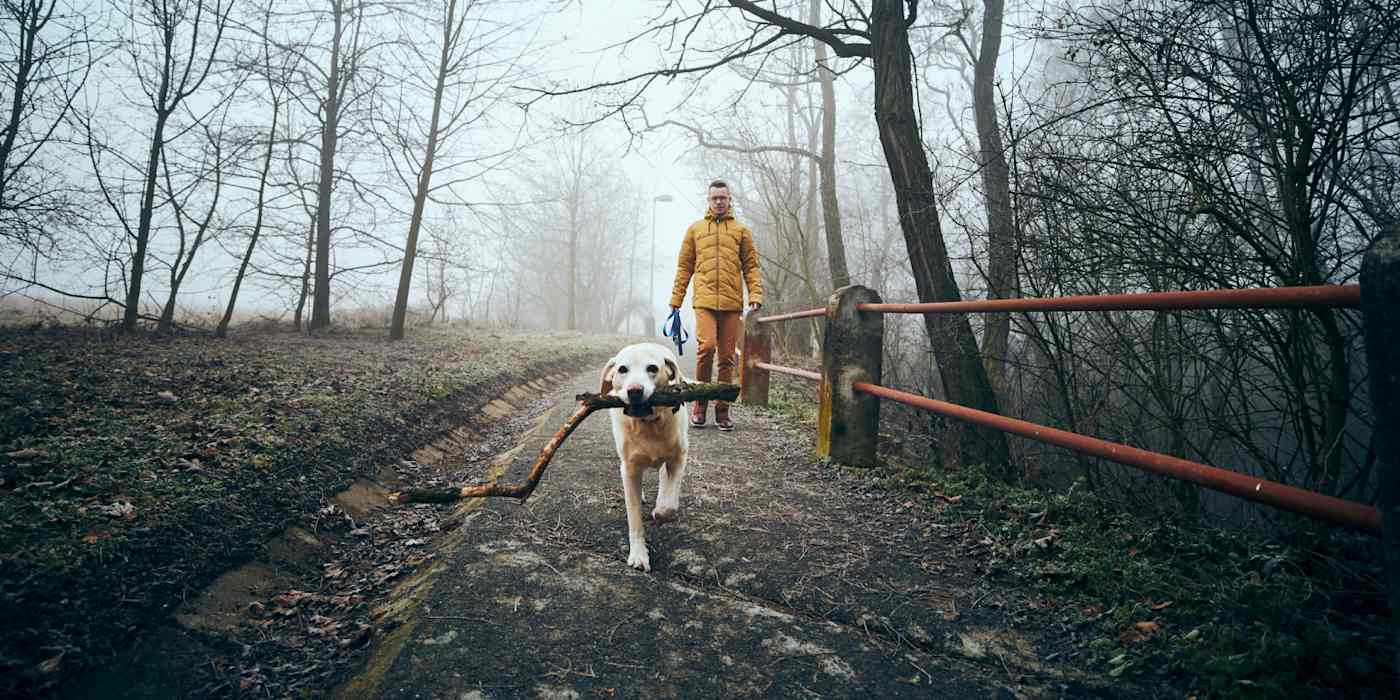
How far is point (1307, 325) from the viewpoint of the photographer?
2.84 meters

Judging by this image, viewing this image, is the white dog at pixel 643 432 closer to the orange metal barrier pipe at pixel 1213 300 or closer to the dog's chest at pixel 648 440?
the dog's chest at pixel 648 440

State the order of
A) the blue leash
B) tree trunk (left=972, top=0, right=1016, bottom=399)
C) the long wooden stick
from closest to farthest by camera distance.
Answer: the long wooden stick, tree trunk (left=972, top=0, right=1016, bottom=399), the blue leash

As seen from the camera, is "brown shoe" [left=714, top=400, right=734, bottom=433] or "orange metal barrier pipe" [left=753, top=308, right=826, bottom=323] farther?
"brown shoe" [left=714, top=400, right=734, bottom=433]

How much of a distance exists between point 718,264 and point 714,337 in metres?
0.71

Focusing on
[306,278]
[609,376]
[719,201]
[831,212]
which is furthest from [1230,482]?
[306,278]

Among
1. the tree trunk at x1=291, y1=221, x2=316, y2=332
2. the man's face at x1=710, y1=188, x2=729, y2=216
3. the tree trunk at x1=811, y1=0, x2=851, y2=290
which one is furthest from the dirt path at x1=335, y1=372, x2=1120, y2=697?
the tree trunk at x1=291, y1=221, x2=316, y2=332

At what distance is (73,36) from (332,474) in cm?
819

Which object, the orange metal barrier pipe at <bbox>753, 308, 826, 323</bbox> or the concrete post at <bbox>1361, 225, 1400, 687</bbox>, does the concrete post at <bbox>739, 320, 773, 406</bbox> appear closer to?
the orange metal barrier pipe at <bbox>753, 308, 826, 323</bbox>

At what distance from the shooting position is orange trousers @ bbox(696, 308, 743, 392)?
5449mm

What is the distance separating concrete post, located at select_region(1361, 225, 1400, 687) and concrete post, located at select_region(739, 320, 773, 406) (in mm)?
5612

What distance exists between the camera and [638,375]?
2.99 meters

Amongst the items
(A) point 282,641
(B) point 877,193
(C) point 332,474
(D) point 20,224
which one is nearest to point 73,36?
(D) point 20,224

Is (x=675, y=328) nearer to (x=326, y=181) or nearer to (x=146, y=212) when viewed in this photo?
(x=146, y=212)

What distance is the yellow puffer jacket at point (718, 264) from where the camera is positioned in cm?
538
